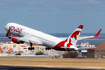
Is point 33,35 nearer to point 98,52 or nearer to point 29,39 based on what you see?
point 29,39

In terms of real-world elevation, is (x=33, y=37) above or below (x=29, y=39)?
above

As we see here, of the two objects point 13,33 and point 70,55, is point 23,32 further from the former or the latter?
point 70,55

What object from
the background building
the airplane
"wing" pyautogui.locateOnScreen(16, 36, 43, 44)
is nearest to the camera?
the airplane

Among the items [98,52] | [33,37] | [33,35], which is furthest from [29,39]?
[98,52]

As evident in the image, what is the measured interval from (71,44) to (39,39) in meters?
11.1

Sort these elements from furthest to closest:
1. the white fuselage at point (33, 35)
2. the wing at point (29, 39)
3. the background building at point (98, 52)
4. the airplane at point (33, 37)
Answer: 1. the background building at point (98, 52)
2. the wing at point (29, 39)
3. the white fuselage at point (33, 35)
4. the airplane at point (33, 37)

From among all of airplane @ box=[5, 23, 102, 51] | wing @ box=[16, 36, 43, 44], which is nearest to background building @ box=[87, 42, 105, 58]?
airplane @ box=[5, 23, 102, 51]

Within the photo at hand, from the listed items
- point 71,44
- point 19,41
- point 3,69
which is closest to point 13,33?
point 19,41

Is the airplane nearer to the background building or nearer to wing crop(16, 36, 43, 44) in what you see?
wing crop(16, 36, 43, 44)

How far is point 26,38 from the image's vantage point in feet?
349

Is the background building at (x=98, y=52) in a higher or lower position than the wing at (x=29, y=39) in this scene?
lower

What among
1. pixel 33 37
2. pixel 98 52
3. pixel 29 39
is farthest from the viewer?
pixel 98 52

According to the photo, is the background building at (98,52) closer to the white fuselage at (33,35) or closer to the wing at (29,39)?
the white fuselage at (33,35)

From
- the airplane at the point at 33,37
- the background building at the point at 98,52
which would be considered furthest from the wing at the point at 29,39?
the background building at the point at 98,52
